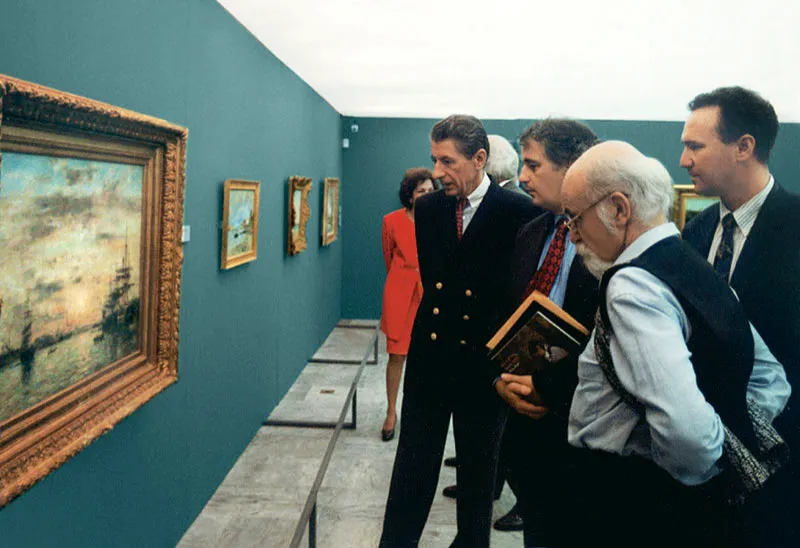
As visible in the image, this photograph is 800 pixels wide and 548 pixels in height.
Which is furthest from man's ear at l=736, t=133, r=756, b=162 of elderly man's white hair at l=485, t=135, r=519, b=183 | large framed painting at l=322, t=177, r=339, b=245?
large framed painting at l=322, t=177, r=339, b=245

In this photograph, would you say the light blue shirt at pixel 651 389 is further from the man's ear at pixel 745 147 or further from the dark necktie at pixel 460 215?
the dark necktie at pixel 460 215

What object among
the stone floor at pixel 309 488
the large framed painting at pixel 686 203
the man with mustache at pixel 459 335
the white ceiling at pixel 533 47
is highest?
the white ceiling at pixel 533 47

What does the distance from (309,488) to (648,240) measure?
10.5ft

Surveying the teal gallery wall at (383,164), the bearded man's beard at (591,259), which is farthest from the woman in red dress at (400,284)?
the teal gallery wall at (383,164)

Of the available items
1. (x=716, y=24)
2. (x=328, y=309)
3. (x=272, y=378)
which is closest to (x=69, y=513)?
(x=272, y=378)

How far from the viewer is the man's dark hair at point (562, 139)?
97.9 inches

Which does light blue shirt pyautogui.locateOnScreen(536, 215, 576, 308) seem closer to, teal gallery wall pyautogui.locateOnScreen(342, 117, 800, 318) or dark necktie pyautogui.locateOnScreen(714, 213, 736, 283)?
dark necktie pyautogui.locateOnScreen(714, 213, 736, 283)

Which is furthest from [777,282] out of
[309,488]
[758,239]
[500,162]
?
[309,488]

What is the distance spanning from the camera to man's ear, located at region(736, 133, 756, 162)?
245cm

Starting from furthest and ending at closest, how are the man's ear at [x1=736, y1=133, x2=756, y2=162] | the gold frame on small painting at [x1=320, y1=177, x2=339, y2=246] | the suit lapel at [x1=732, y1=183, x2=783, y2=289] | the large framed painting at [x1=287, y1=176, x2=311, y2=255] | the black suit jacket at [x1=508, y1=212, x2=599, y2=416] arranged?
the gold frame on small painting at [x1=320, y1=177, x2=339, y2=246] < the large framed painting at [x1=287, y1=176, x2=311, y2=255] < the man's ear at [x1=736, y1=133, x2=756, y2=162] < the suit lapel at [x1=732, y1=183, x2=783, y2=289] < the black suit jacket at [x1=508, y1=212, x2=599, y2=416]

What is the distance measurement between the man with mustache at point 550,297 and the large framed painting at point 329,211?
5423mm

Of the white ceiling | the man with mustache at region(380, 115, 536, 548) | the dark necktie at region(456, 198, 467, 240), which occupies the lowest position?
the man with mustache at region(380, 115, 536, 548)

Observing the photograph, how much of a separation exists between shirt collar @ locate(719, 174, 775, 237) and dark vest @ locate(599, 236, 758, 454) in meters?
0.99

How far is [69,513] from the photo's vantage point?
92.6 inches
